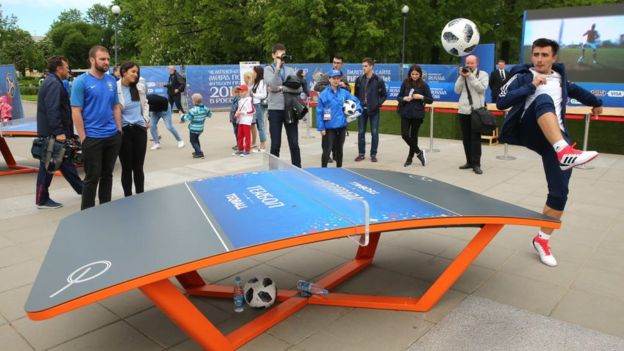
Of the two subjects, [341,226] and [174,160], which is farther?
[174,160]

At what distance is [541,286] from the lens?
3832mm

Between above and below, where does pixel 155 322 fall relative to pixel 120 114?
below

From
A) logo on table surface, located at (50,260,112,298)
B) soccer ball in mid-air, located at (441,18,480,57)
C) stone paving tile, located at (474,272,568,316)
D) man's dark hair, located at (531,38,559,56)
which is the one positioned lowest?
stone paving tile, located at (474,272,568,316)

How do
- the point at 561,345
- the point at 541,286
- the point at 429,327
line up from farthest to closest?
the point at 541,286, the point at 429,327, the point at 561,345

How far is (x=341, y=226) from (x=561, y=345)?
1.55 metres

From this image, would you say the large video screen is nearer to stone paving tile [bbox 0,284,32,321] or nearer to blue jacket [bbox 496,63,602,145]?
blue jacket [bbox 496,63,602,145]

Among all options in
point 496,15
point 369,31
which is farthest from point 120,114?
point 496,15

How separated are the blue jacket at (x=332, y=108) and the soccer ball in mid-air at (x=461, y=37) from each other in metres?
3.32

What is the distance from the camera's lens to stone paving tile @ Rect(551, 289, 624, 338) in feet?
10.5

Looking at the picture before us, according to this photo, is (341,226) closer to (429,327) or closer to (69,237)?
(429,327)

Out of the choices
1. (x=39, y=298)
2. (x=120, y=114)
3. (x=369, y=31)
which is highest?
(x=369, y=31)

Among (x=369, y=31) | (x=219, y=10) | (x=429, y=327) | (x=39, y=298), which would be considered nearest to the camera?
(x=39, y=298)

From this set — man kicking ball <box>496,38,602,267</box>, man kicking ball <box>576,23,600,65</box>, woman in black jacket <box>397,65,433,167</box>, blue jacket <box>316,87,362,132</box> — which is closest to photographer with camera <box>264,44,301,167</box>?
blue jacket <box>316,87,362,132</box>

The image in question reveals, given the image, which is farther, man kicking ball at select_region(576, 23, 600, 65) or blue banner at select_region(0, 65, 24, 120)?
man kicking ball at select_region(576, 23, 600, 65)
